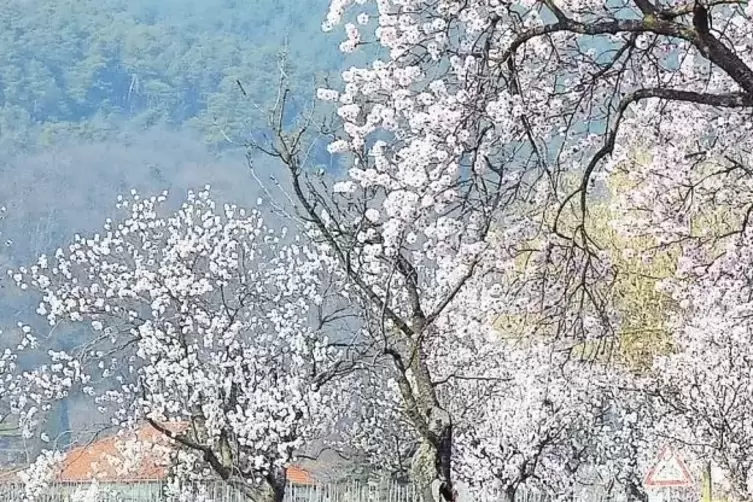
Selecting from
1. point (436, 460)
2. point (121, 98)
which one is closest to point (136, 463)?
point (436, 460)

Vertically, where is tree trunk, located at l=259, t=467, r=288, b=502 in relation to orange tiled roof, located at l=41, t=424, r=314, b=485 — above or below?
below

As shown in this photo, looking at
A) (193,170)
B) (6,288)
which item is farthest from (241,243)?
(193,170)

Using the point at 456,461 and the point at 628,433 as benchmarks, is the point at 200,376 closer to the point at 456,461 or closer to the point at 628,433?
the point at 456,461

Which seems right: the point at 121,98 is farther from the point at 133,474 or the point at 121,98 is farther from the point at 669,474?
the point at 669,474

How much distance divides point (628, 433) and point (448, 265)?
1610 centimetres

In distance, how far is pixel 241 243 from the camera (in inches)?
693

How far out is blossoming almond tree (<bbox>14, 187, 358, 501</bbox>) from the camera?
50.3 feet

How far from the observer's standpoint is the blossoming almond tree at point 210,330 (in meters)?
15.3

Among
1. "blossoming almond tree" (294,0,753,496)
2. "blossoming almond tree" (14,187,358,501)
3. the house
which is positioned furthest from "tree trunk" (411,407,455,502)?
the house

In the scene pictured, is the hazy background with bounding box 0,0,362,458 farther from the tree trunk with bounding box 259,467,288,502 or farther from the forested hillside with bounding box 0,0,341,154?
the tree trunk with bounding box 259,467,288,502

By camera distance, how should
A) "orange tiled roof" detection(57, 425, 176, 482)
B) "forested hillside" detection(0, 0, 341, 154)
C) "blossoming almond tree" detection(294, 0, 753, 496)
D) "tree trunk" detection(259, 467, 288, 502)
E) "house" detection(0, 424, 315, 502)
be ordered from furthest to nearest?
"forested hillside" detection(0, 0, 341, 154) → "orange tiled roof" detection(57, 425, 176, 482) → "house" detection(0, 424, 315, 502) → "tree trunk" detection(259, 467, 288, 502) → "blossoming almond tree" detection(294, 0, 753, 496)

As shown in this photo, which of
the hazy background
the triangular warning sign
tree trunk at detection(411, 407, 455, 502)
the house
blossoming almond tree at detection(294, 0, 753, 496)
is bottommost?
tree trunk at detection(411, 407, 455, 502)

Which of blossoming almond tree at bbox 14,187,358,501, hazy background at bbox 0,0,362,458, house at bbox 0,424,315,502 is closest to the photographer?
blossoming almond tree at bbox 14,187,358,501

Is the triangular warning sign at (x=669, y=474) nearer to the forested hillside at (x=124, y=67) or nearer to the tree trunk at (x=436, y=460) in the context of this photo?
the tree trunk at (x=436, y=460)
